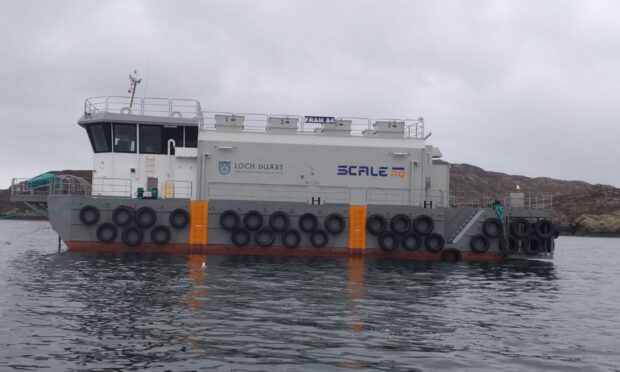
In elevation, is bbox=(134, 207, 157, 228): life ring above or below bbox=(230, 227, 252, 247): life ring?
above

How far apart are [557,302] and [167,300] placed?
28.9 feet

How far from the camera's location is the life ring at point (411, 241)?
85.2 feet

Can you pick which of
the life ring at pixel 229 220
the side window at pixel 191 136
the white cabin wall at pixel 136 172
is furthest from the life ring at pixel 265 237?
the side window at pixel 191 136

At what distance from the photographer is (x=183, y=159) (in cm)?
2728

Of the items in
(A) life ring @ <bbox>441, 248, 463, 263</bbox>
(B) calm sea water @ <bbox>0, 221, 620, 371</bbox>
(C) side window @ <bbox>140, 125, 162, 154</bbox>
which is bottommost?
(B) calm sea water @ <bbox>0, 221, 620, 371</bbox>

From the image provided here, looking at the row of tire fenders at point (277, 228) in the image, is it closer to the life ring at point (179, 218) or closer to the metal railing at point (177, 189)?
the life ring at point (179, 218)

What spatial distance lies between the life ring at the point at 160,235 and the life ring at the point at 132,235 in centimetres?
43

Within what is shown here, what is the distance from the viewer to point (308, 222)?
25859mm

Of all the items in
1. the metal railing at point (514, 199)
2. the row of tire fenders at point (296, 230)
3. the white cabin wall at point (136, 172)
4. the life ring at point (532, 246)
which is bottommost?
the life ring at point (532, 246)

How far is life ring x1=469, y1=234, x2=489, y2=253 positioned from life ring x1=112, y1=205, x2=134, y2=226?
1307cm

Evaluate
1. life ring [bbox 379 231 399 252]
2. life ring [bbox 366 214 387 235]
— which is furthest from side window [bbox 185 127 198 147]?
life ring [bbox 379 231 399 252]

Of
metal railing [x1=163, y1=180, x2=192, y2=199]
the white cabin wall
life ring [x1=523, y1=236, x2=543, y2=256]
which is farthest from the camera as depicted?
the white cabin wall

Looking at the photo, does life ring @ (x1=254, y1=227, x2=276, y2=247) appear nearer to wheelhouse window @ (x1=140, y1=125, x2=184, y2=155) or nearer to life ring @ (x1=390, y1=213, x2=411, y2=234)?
life ring @ (x1=390, y1=213, x2=411, y2=234)

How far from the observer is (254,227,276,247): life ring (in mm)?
25562
